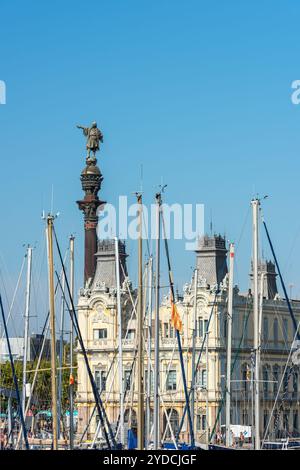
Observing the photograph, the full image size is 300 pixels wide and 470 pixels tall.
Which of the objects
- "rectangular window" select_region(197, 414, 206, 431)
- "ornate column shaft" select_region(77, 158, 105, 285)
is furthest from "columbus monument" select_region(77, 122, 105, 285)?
"rectangular window" select_region(197, 414, 206, 431)

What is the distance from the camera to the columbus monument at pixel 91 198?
126 m

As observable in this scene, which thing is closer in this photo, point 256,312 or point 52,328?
point 52,328

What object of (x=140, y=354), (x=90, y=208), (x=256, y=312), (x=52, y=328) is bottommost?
(x=140, y=354)

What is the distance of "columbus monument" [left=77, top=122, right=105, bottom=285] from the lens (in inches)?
4970

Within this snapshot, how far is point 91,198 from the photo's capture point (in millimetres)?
128125

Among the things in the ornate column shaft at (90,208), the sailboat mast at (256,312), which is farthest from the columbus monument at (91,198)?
the sailboat mast at (256,312)

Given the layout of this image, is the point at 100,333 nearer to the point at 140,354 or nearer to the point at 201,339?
the point at 201,339

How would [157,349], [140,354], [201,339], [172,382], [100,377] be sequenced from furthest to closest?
[100,377]
[172,382]
[201,339]
[157,349]
[140,354]

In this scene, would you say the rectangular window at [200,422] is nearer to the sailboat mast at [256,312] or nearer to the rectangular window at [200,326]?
the rectangular window at [200,326]

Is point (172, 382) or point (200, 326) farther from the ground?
point (200, 326)

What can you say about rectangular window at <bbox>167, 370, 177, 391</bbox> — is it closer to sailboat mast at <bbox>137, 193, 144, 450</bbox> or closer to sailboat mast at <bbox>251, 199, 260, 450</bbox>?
sailboat mast at <bbox>251, 199, 260, 450</bbox>

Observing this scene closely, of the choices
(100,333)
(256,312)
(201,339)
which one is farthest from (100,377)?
(256,312)

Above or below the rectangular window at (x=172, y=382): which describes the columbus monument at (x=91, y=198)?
above

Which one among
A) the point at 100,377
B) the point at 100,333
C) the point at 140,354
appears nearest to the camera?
the point at 140,354
